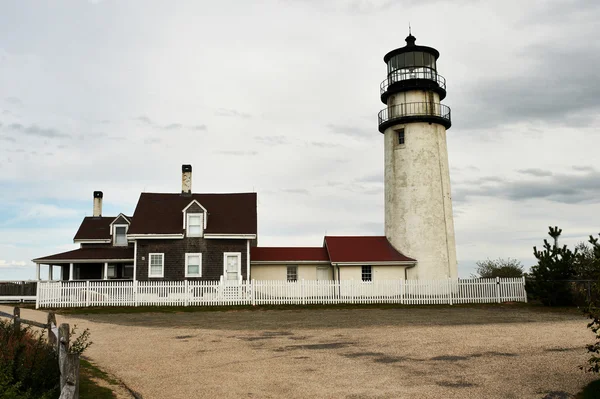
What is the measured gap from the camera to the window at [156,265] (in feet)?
99.9

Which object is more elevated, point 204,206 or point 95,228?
point 204,206

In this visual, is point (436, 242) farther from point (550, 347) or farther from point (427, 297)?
point (550, 347)

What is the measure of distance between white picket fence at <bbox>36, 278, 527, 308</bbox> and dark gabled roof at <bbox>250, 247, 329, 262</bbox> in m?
3.75

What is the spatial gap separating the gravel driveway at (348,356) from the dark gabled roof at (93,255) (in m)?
12.7

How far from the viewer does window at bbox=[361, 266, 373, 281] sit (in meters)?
32.2

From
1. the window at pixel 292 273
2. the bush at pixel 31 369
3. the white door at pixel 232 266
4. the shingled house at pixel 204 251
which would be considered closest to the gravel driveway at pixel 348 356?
the bush at pixel 31 369

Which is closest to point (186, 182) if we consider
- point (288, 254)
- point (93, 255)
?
point (93, 255)

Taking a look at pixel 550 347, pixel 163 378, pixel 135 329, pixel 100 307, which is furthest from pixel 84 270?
pixel 550 347

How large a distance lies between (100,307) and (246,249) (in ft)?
27.6

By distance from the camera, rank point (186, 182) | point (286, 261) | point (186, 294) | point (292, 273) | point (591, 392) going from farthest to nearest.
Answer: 1. point (186, 182)
2. point (292, 273)
3. point (286, 261)
4. point (186, 294)
5. point (591, 392)

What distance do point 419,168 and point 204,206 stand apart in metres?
13.5

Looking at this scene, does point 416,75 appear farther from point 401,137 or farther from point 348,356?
point 348,356

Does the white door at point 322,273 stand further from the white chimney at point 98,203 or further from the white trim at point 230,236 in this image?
the white chimney at point 98,203

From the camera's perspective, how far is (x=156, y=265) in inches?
1206
